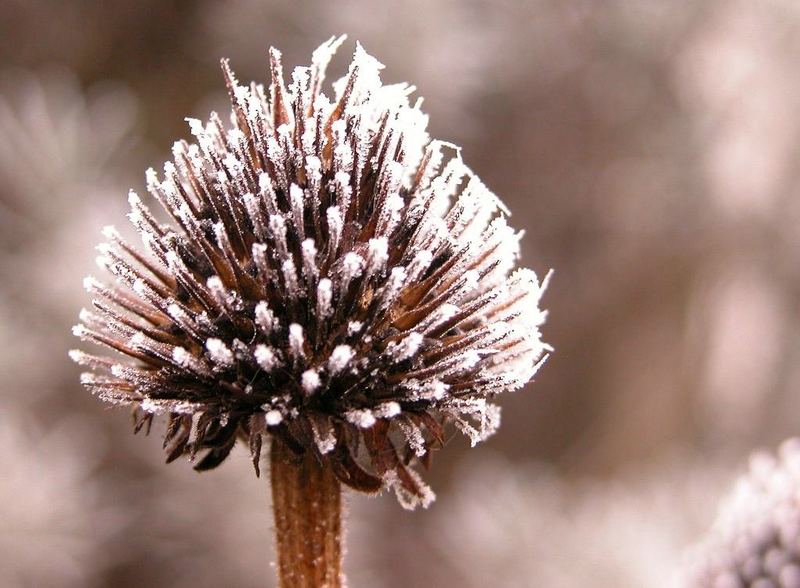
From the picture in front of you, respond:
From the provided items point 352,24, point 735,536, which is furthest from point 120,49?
point 735,536

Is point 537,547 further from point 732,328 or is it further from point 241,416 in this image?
point 241,416

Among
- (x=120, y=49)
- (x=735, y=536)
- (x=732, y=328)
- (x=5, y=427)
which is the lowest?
(x=735, y=536)

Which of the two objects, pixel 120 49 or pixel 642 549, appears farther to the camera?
pixel 120 49

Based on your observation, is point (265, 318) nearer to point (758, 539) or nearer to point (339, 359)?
point (339, 359)

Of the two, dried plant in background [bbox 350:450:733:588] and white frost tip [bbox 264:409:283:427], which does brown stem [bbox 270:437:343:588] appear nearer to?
white frost tip [bbox 264:409:283:427]

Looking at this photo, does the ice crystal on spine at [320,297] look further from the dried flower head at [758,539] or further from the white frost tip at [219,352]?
the dried flower head at [758,539]

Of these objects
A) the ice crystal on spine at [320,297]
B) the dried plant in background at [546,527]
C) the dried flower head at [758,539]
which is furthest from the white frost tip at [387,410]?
the dried plant in background at [546,527]
